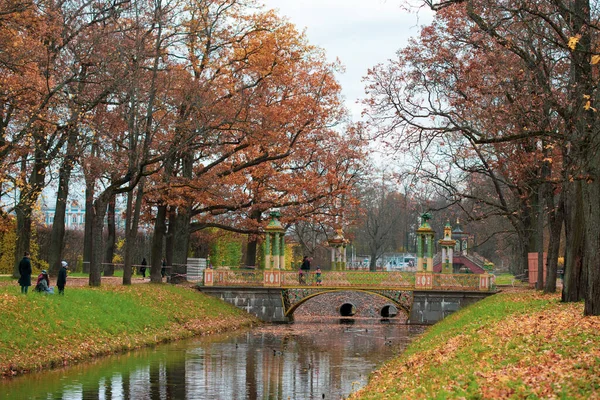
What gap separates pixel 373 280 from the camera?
3822cm

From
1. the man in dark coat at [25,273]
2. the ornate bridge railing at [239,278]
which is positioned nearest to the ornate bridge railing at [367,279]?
the ornate bridge railing at [239,278]

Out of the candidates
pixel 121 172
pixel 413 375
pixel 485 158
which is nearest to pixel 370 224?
pixel 485 158

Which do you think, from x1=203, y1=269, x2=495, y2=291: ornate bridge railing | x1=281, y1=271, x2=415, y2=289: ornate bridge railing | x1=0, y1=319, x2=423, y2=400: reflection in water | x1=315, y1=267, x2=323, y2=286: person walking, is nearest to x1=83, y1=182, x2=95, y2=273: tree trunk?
x1=203, y1=269, x2=495, y2=291: ornate bridge railing

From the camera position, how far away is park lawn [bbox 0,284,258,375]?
1992cm

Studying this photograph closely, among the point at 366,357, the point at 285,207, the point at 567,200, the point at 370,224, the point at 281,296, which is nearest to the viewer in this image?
the point at 366,357

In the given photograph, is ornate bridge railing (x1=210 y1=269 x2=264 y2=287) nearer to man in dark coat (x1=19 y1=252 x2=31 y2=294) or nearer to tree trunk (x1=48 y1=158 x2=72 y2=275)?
tree trunk (x1=48 y1=158 x2=72 y2=275)

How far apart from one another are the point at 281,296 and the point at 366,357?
567 inches

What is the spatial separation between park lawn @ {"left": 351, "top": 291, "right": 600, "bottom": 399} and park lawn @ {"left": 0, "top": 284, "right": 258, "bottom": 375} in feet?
30.5

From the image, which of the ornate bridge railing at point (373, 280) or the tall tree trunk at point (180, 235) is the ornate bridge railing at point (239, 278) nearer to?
the ornate bridge railing at point (373, 280)

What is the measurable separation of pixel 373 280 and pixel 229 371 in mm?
17938

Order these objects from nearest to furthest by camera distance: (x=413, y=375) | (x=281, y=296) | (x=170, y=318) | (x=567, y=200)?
(x=413, y=375) → (x=567, y=200) → (x=170, y=318) → (x=281, y=296)

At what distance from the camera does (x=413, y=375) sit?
46.8 ft

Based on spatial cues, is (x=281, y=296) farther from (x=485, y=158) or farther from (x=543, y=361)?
(x=543, y=361)

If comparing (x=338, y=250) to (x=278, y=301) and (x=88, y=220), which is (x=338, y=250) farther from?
(x=88, y=220)
